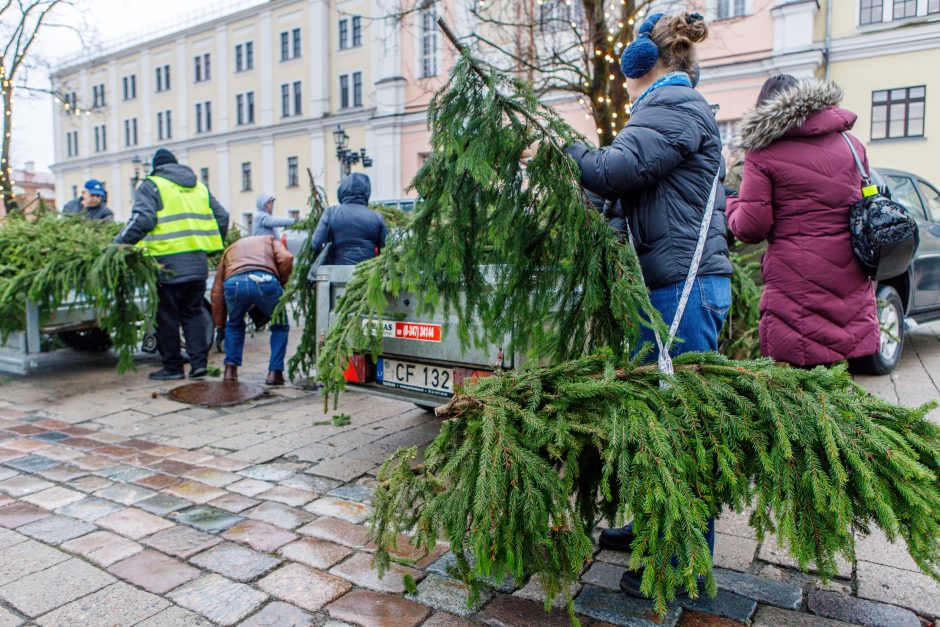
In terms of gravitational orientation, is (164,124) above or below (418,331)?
above

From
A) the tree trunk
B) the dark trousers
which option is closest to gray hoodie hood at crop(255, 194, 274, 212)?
the dark trousers

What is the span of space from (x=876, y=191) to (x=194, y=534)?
3.72 meters

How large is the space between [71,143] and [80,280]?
59.0m

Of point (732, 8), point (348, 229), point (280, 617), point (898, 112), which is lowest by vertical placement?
point (280, 617)

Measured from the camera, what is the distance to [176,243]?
23.7 feet

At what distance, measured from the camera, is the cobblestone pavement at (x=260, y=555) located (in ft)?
8.77

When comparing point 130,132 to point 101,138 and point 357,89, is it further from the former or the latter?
point 357,89

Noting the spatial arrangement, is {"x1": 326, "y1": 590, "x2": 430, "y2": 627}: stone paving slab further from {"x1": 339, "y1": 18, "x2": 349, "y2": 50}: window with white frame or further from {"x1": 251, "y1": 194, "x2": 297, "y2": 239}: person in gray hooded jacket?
{"x1": 339, "y1": 18, "x2": 349, "y2": 50}: window with white frame

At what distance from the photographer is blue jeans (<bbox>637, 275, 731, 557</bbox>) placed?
2744 millimetres

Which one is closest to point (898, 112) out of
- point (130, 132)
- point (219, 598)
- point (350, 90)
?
point (350, 90)

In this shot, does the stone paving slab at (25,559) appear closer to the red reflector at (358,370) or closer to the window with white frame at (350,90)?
the red reflector at (358,370)

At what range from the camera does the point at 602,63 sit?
966 cm

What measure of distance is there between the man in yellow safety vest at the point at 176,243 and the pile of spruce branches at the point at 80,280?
8.3 inches

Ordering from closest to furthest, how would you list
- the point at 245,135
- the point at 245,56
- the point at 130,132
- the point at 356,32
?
the point at 356,32 < the point at 245,135 < the point at 245,56 < the point at 130,132
